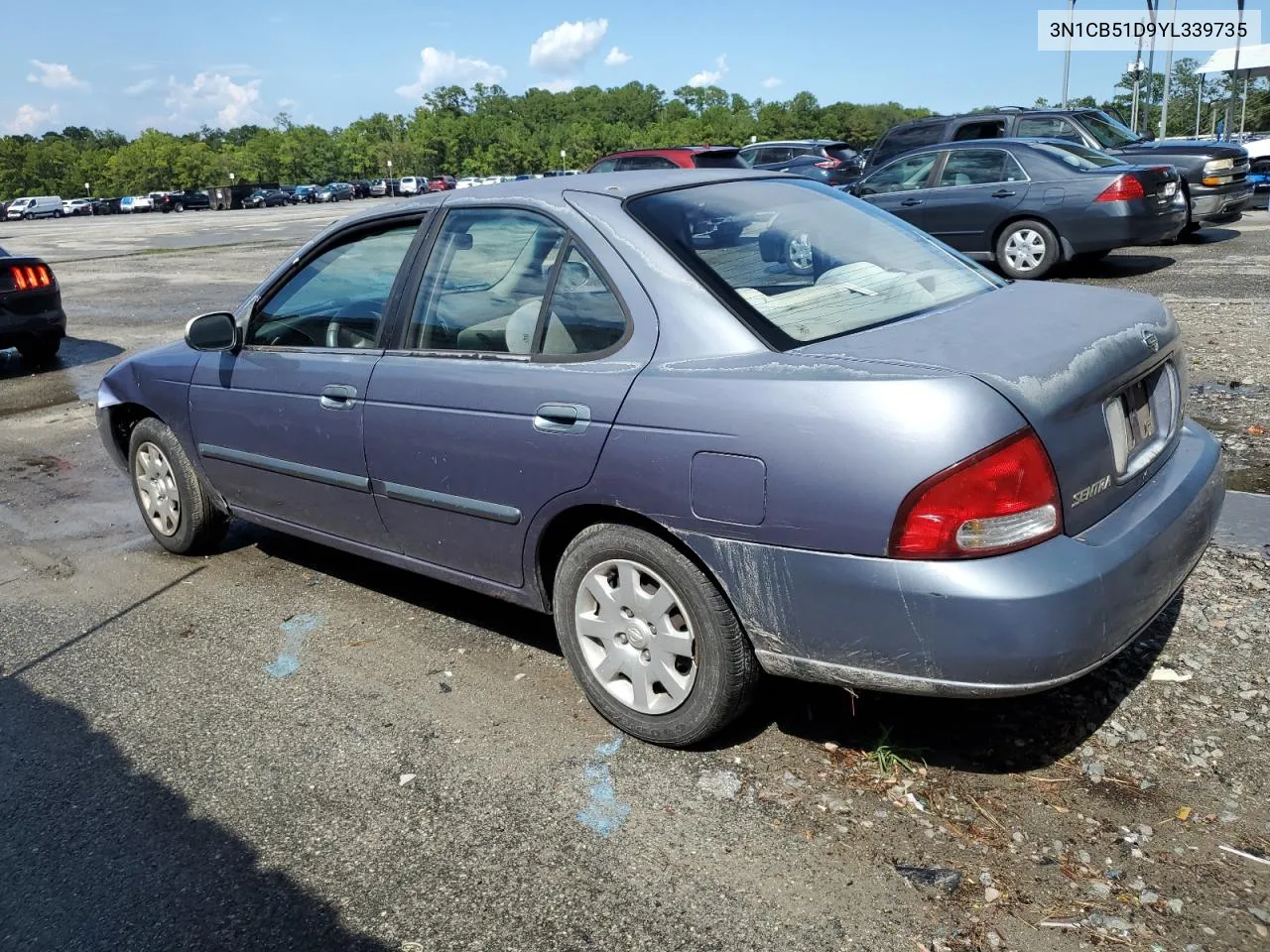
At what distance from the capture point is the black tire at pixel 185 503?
5.00m

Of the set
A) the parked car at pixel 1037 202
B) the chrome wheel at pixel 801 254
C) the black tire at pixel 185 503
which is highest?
the chrome wheel at pixel 801 254

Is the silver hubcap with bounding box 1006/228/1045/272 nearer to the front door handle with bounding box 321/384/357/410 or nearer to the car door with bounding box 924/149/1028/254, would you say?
the car door with bounding box 924/149/1028/254

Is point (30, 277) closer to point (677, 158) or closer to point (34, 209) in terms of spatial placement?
point (677, 158)

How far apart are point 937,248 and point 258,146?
450ft

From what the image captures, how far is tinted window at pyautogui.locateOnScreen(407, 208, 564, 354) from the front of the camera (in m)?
3.57

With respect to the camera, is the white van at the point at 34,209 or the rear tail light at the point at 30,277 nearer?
the rear tail light at the point at 30,277

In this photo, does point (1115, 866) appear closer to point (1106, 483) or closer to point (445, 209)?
point (1106, 483)

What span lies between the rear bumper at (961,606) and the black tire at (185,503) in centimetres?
296

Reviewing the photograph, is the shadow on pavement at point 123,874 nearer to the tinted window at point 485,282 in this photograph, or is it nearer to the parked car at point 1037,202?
the tinted window at point 485,282

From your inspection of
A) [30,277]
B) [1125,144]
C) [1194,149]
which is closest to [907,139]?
[1125,144]

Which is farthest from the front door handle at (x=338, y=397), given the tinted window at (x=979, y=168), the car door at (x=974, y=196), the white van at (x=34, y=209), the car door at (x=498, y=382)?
the white van at (x=34, y=209)

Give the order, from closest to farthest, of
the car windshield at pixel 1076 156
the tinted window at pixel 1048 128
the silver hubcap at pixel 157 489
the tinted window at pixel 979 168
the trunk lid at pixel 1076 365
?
1. the trunk lid at pixel 1076 365
2. the silver hubcap at pixel 157 489
3. the car windshield at pixel 1076 156
4. the tinted window at pixel 979 168
5. the tinted window at pixel 1048 128

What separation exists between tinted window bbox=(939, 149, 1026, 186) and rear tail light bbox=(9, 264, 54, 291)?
9.63m

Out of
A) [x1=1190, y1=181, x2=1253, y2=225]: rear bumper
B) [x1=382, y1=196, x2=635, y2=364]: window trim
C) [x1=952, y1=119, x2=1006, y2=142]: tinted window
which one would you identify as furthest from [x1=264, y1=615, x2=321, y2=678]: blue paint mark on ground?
[x1=1190, y1=181, x2=1253, y2=225]: rear bumper
